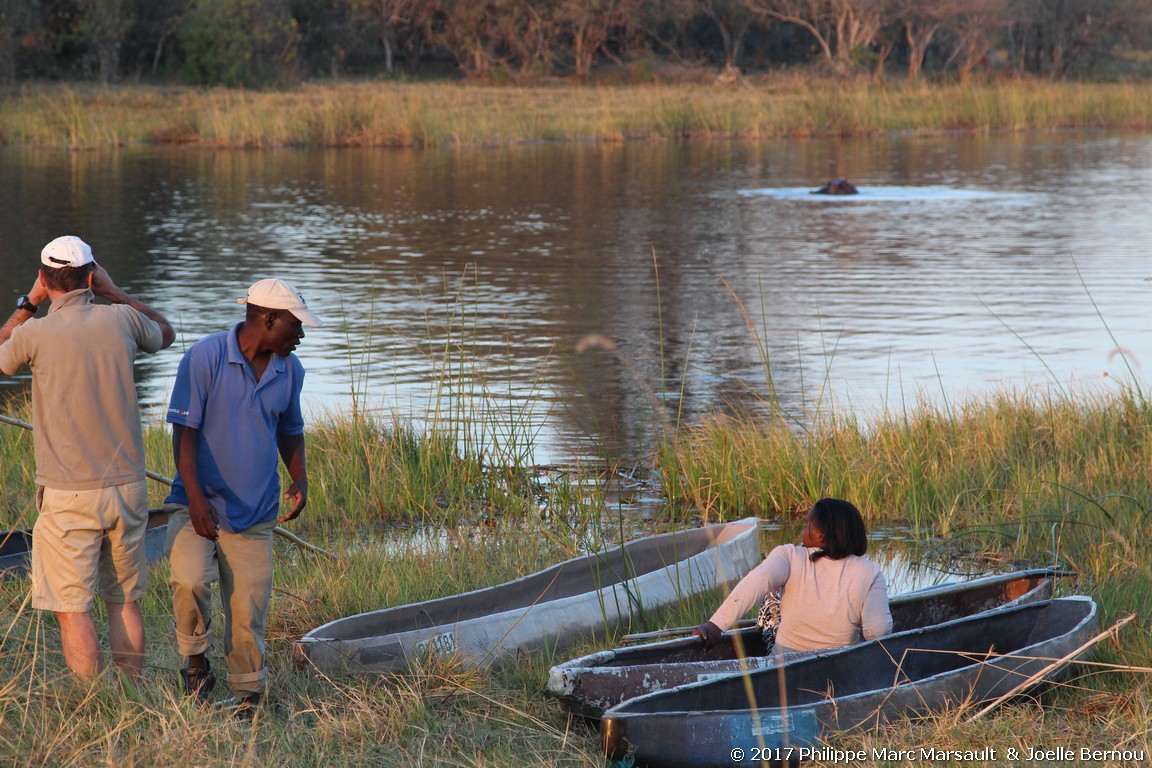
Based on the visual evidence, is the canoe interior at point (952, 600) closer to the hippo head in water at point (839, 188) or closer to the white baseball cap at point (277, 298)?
the white baseball cap at point (277, 298)

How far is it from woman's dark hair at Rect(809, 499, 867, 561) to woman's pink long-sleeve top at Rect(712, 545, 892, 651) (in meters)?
0.07

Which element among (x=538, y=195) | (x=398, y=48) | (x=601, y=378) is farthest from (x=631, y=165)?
(x=398, y=48)

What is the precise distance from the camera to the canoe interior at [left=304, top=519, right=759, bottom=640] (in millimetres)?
6012

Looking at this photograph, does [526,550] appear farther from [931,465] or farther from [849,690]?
[931,465]

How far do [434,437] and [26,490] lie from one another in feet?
7.93

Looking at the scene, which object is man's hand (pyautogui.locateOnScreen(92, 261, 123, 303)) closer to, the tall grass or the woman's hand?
the woman's hand

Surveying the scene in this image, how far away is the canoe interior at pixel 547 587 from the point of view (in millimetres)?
6012

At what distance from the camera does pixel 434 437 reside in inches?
352

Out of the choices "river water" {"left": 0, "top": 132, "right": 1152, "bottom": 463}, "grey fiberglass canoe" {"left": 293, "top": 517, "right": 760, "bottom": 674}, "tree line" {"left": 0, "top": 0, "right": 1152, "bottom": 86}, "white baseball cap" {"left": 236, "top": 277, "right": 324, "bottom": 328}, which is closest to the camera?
"white baseball cap" {"left": 236, "top": 277, "right": 324, "bottom": 328}

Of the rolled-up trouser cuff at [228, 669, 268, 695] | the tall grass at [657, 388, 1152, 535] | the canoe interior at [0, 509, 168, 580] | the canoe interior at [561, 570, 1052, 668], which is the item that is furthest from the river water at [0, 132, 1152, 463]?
the rolled-up trouser cuff at [228, 669, 268, 695]

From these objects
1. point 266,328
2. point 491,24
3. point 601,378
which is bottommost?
point 601,378

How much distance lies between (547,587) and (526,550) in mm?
1102

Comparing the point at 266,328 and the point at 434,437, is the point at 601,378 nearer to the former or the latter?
the point at 434,437

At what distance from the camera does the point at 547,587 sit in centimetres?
640
